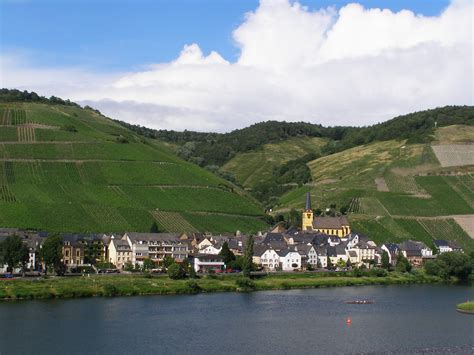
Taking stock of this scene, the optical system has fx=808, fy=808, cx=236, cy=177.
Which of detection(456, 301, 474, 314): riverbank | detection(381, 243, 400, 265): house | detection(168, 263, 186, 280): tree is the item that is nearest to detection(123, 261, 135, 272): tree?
detection(168, 263, 186, 280): tree

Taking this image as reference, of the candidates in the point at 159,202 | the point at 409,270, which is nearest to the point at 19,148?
the point at 159,202

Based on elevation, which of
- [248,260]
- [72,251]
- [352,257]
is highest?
[72,251]

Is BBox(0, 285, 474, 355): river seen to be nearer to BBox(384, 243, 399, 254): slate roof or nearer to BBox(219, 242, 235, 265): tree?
BBox(219, 242, 235, 265): tree

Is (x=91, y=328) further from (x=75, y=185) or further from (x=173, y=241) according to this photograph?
(x=75, y=185)

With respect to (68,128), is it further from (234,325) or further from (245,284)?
(234,325)

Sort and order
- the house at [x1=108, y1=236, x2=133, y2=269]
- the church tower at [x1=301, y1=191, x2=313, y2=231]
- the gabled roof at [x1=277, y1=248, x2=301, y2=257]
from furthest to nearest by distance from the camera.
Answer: the church tower at [x1=301, y1=191, x2=313, y2=231] → the gabled roof at [x1=277, y1=248, x2=301, y2=257] → the house at [x1=108, y1=236, x2=133, y2=269]

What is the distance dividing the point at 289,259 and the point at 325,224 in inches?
1108

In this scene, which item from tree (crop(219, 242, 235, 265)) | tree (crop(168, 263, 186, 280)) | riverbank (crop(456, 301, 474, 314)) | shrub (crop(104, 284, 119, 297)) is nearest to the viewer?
riverbank (crop(456, 301, 474, 314))

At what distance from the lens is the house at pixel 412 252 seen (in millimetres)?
117938

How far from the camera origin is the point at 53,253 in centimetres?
8700

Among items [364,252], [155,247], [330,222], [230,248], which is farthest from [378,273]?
[330,222]

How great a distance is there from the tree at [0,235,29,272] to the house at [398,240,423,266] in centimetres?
5671

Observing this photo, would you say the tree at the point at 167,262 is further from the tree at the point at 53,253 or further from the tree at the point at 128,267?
the tree at the point at 53,253

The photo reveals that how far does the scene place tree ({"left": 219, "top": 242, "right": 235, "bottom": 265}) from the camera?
335 feet
